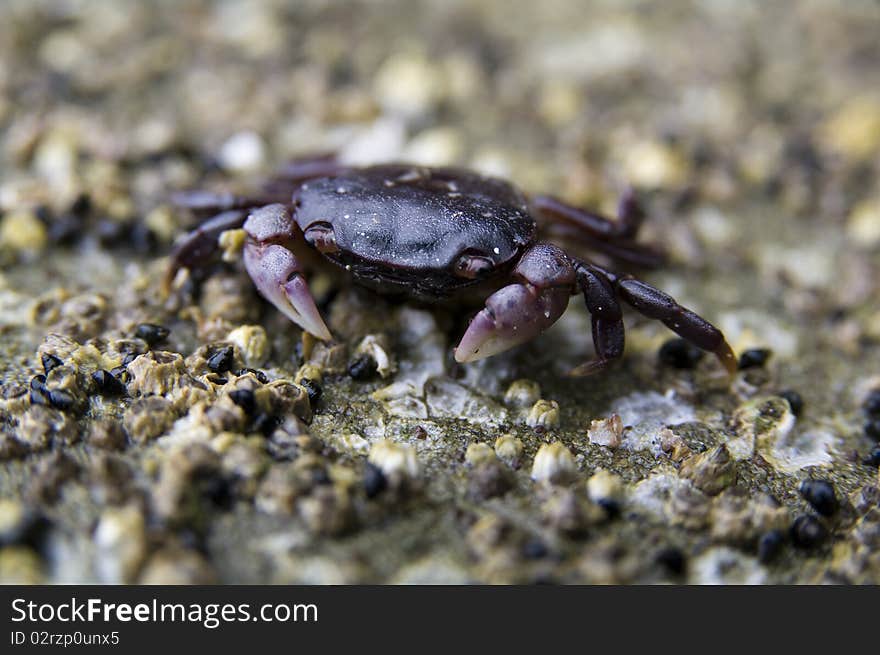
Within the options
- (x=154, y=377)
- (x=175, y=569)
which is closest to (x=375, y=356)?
(x=154, y=377)

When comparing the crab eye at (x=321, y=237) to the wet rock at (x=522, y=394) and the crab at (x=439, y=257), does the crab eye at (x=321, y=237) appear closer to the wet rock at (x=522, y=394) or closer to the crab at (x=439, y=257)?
the crab at (x=439, y=257)

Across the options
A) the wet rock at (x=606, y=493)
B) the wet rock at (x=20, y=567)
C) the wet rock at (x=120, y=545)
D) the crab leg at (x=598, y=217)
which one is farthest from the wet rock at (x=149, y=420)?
the crab leg at (x=598, y=217)

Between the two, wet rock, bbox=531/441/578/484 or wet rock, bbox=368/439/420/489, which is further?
wet rock, bbox=531/441/578/484

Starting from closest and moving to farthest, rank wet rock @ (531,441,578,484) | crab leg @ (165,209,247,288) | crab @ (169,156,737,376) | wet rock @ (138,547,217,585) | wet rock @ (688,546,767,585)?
→ wet rock @ (138,547,217,585) < wet rock @ (688,546,767,585) < wet rock @ (531,441,578,484) < crab @ (169,156,737,376) < crab leg @ (165,209,247,288)

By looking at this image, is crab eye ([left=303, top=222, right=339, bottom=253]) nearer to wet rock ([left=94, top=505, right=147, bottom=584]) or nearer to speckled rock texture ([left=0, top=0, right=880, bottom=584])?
speckled rock texture ([left=0, top=0, right=880, bottom=584])

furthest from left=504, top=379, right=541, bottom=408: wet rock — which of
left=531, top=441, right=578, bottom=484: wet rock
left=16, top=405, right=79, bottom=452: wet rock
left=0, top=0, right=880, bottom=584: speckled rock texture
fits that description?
left=16, top=405, right=79, bottom=452: wet rock
